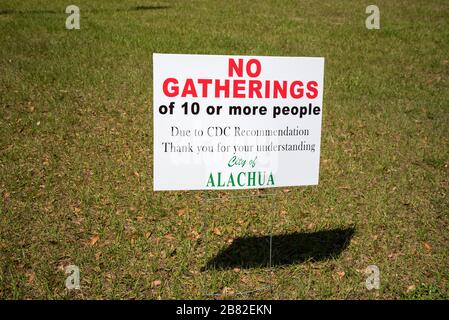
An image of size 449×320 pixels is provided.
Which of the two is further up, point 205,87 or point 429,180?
point 205,87

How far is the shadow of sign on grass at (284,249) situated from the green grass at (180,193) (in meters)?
0.10

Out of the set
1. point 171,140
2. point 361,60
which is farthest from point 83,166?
point 361,60

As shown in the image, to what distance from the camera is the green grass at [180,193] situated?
511 centimetres

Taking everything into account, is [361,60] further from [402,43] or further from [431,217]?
[431,217]

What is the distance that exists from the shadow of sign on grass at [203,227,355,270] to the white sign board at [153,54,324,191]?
126 cm

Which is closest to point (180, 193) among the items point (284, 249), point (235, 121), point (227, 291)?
point (284, 249)

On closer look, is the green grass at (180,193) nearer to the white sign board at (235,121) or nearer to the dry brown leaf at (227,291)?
the dry brown leaf at (227,291)

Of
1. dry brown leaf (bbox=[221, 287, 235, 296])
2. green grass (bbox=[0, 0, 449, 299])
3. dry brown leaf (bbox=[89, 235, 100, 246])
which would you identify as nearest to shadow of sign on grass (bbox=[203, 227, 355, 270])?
green grass (bbox=[0, 0, 449, 299])

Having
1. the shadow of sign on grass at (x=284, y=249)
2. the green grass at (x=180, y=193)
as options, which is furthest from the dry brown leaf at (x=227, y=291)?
the shadow of sign on grass at (x=284, y=249)

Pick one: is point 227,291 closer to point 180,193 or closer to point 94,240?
point 94,240

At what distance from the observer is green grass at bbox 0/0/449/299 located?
5113mm

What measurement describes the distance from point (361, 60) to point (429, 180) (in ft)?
24.7

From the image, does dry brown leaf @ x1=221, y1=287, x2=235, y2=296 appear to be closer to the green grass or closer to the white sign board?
the green grass

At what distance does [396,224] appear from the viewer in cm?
621
